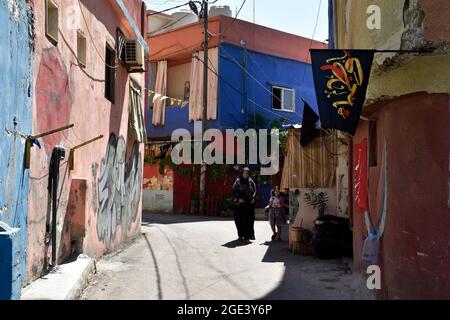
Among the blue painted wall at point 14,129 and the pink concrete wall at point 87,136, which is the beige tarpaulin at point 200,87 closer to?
the pink concrete wall at point 87,136

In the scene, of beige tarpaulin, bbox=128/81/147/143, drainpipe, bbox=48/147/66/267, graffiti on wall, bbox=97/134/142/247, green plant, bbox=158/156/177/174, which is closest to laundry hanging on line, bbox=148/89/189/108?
green plant, bbox=158/156/177/174

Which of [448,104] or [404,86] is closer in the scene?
[448,104]

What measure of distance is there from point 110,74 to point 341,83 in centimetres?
678

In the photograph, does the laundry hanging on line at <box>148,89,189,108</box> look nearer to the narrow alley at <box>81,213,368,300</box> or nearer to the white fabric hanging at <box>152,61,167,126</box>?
the white fabric hanging at <box>152,61,167,126</box>

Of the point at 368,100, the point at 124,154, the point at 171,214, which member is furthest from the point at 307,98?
the point at 368,100

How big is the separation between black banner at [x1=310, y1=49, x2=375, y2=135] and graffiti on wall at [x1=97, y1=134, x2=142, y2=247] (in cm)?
558

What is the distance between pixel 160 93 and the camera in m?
25.8

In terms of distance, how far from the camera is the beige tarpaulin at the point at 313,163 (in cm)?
1241

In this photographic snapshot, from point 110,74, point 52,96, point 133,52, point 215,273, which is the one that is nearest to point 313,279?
point 215,273

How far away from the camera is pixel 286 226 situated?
48.5 ft

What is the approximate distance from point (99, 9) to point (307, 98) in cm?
1803

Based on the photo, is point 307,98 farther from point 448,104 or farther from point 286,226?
point 448,104

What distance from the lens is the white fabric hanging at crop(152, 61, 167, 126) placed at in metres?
25.5

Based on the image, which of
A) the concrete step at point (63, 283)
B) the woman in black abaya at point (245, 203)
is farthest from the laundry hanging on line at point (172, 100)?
the concrete step at point (63, 283)
